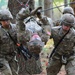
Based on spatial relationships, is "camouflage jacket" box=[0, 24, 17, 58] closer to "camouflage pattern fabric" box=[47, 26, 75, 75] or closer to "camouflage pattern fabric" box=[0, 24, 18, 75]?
"camouflage pattern fabric" box=[0, 24, 18, 75]

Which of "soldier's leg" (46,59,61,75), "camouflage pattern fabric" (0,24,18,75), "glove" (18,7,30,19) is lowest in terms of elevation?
"soldier's leg" (46,59,61,75)

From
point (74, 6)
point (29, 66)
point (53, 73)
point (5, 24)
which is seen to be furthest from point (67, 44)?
point (74, 6)

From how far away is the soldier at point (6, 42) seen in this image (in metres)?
6.67

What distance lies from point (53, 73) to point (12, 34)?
54.3 inches

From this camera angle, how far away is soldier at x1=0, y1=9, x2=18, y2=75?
667 cm

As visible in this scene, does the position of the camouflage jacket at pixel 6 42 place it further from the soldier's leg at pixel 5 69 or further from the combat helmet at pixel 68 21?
the combat helmet at pixel 68 21

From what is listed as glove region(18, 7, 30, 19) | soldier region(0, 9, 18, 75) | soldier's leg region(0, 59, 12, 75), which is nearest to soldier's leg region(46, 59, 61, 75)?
soldier region(0, 9, 18, 75)

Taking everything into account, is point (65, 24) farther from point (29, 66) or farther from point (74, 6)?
point (74, 6)

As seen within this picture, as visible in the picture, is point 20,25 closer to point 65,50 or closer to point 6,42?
point 6,42

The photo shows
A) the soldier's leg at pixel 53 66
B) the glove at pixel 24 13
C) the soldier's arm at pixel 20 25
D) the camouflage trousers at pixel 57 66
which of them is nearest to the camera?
the glove at pixel 24 13

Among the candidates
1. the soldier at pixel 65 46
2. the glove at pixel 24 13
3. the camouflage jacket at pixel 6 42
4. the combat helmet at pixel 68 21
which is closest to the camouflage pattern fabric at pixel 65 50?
the soldier at pixel 65 46

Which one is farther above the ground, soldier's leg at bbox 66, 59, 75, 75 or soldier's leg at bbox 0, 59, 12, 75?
soldier's leg at bbox 0, 59, 12, 75

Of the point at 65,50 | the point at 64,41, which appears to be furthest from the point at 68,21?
the point at 65,50

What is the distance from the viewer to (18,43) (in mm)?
6855
